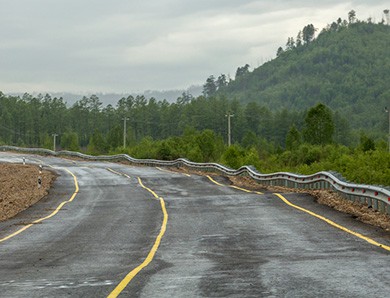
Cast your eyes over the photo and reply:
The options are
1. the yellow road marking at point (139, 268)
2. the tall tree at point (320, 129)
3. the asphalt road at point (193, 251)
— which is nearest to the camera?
the yellow road marking at point (139, 268)

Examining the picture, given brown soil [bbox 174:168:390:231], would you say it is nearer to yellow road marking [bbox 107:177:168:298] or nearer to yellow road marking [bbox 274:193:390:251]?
yellow road marking [bbox 274:193:390:251]

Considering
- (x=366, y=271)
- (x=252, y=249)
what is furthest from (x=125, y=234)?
(x=366, y=271)

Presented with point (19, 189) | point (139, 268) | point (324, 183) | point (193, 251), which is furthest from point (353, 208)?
point (19, 189)

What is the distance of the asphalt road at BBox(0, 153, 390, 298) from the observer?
10.4 meters

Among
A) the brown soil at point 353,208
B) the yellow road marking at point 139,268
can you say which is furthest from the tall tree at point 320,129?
the yellow road marking at point 139,268

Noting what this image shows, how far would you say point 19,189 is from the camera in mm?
39969

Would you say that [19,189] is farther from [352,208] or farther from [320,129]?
[320,129]

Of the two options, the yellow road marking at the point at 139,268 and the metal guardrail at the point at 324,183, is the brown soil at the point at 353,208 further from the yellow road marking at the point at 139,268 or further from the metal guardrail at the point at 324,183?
the yellow road marking at the point at 139,268

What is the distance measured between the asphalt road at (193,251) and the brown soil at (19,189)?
1321 mm

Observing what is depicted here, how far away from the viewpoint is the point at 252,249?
15.4 metres

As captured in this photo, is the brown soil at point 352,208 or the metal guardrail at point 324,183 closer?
the brown soil at point 352,208

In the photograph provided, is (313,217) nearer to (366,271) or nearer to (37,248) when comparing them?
(37,248)

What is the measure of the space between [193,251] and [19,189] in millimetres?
26496

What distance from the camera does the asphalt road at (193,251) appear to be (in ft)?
34.1
